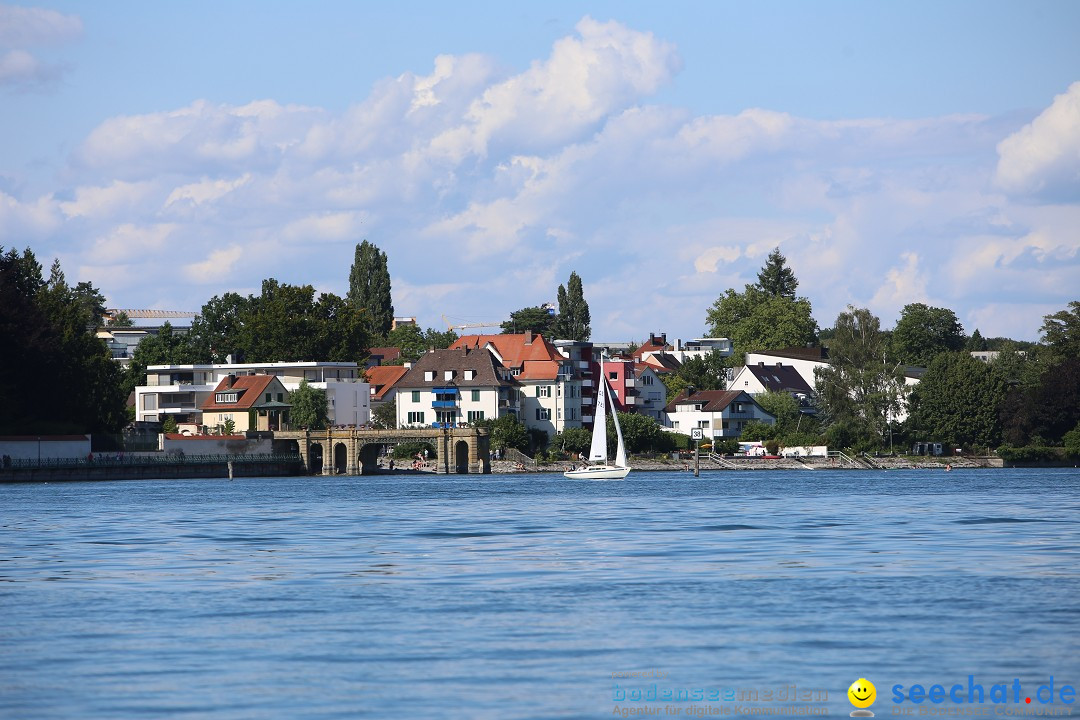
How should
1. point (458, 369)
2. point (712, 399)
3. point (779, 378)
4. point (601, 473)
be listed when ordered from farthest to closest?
point (779, 378) < point (712, 399) < point (458, 369) < point (601, 473)

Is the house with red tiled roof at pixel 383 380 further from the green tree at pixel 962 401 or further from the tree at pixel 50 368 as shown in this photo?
the green tree at pixel 962 401

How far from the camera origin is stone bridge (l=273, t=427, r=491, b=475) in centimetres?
13662

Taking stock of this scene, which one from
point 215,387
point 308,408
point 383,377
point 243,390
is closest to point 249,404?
point 243,390

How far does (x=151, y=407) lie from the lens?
15750 cm

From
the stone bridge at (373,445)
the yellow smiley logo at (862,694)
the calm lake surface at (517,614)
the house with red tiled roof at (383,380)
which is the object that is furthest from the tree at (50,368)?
the yellow smiley logo at (862,694)

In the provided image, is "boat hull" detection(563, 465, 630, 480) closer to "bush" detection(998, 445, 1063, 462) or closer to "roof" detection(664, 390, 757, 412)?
"bush" detection(998, 445, 1063, 462)

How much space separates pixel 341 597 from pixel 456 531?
1997 cm

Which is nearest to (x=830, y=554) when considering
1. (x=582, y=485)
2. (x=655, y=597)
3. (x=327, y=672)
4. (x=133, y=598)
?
(x=655, y=597)

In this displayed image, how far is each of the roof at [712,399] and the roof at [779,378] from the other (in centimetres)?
951

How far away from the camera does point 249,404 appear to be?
144750 mm

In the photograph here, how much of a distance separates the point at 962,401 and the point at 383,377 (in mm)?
62438

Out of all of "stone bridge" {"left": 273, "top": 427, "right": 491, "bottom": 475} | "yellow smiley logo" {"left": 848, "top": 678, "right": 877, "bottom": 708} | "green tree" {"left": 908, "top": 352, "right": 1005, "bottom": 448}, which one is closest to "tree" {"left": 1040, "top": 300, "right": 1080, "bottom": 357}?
"green tree" {"left": 908, "top": 352, "right": 1005, "bottom": 448}

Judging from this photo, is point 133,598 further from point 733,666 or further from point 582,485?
point 582,485

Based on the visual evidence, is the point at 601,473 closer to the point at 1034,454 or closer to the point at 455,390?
the point at 455,390
